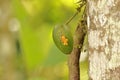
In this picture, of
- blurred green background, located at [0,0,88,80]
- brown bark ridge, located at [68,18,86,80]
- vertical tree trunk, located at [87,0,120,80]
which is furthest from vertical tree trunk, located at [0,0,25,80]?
vertical tree trunk, located at [87,0,120,80]

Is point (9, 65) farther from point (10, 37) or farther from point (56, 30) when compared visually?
point (56, 30)

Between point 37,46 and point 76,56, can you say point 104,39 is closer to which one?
point 76,56

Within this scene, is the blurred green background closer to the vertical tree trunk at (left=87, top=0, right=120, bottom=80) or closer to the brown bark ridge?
the brown bark ridge

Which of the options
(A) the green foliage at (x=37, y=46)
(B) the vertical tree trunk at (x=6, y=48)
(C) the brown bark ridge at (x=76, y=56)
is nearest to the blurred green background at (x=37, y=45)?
(A) the green foliage at (x=37, y=46)

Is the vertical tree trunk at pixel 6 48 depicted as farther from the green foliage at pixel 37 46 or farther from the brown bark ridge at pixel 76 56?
the brown bark ridge at pixel 76 56

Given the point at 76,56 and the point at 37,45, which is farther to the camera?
the point at 37,45

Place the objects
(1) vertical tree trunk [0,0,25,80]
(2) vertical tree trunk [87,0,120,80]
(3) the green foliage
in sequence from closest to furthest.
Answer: (2) vertical tree trunk [87,0,120,80] → (3) the green foliage → (1) vertical tree trunk [0,0,25,80]

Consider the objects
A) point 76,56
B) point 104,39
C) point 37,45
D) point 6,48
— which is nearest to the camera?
point 104,39

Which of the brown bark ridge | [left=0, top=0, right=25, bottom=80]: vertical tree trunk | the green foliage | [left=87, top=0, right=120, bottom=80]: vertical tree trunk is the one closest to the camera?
[left=87, top=0, right=120, bottom=80]: vertical tree trunk

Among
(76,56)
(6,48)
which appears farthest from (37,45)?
(76,56)
